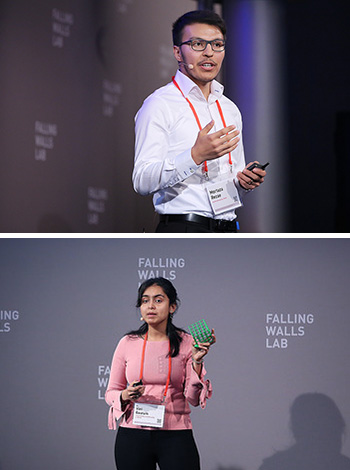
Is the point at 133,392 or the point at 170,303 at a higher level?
the point at 170,303

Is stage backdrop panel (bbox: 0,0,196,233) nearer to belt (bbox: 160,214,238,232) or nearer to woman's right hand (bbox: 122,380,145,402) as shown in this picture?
belt (bbox: 160,214,238,232)

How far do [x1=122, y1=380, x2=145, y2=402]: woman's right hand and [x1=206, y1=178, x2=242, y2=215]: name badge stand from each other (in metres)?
0.72

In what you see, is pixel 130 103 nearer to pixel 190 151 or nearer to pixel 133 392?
pixel 190 151

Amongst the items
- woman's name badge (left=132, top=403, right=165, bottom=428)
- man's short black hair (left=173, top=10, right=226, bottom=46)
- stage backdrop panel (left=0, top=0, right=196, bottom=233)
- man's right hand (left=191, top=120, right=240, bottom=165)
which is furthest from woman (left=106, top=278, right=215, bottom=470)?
man's short black hair (left=173, top=10, right=226, bottom=46)

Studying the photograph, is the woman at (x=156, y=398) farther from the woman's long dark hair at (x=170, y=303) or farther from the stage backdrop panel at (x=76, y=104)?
the stage backdrop panel at (x=76, y=104)

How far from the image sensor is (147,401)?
220cm

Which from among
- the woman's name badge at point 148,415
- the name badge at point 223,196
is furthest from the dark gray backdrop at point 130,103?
the woman's name badge at point 148,415

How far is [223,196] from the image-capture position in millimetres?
2557

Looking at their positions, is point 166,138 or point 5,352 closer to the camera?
point 5,352

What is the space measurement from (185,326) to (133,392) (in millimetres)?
275

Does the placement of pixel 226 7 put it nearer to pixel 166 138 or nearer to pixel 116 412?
pixel 166 138

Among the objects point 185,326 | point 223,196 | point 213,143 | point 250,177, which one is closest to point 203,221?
point 223,196

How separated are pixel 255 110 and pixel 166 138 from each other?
1.66 metres

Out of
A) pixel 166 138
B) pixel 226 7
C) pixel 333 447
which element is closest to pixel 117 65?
pixel 226 7
